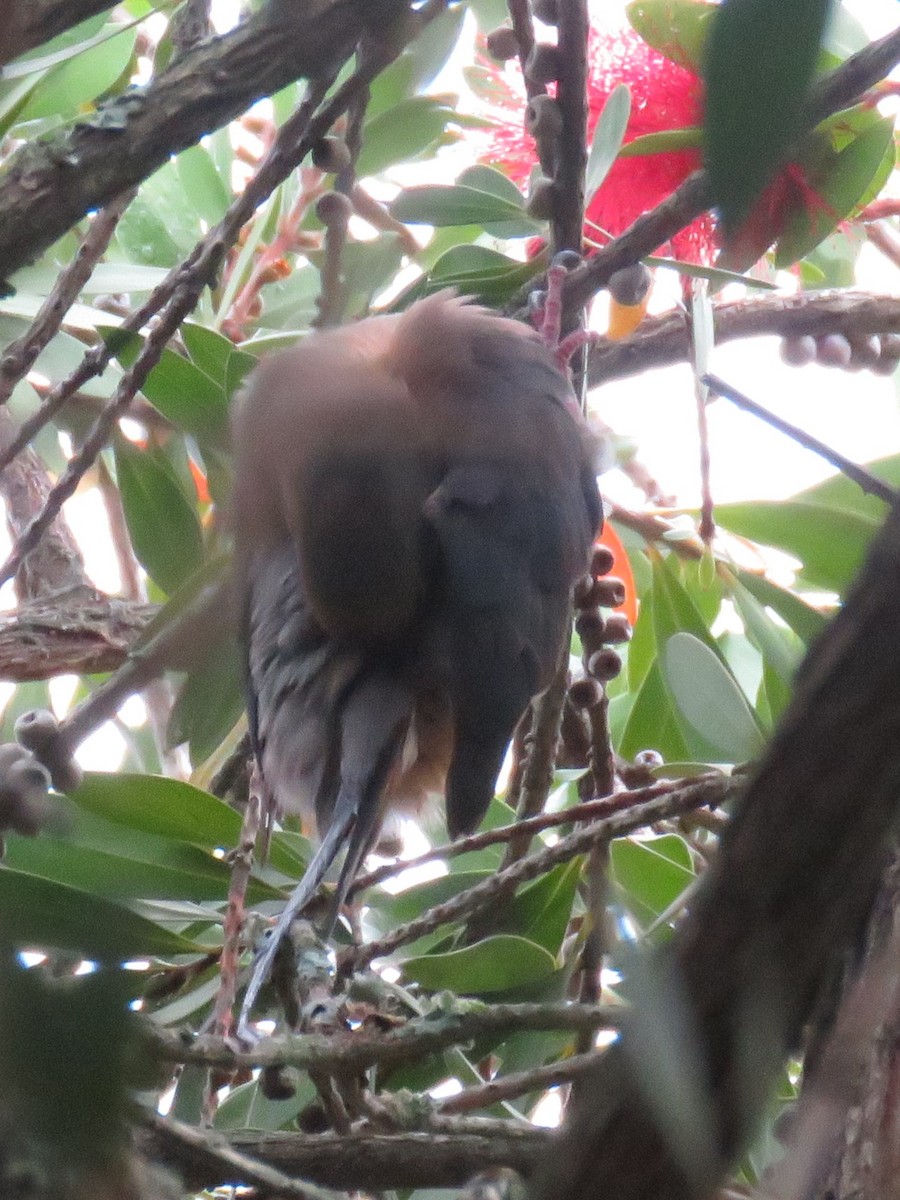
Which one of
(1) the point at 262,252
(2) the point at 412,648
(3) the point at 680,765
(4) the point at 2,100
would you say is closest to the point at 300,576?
(2) the point at 412,648

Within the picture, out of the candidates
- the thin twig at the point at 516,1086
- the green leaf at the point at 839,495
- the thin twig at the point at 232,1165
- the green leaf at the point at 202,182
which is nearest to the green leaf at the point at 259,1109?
the thin twig at the point at 516,1086

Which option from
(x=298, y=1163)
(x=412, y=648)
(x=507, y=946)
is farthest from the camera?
(x=412, y=648)

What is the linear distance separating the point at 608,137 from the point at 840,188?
1.01 ft

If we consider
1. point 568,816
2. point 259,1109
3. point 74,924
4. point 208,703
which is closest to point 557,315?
point 208,703

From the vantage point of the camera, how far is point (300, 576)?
178cm

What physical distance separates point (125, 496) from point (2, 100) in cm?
54

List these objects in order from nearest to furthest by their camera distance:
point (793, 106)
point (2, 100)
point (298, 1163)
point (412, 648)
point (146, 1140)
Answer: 1. point (793, 106)
2. point (146, 1140)
3. point (298, 1163)
4. point (412, 648)
5. point (2, 100)

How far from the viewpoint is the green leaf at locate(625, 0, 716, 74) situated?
1.70 metres

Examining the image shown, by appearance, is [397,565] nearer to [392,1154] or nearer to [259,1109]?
[259,1109]

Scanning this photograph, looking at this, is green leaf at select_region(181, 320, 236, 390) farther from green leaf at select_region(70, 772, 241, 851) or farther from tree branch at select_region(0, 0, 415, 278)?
tree branch at select_region(0, 0, 415, 278)

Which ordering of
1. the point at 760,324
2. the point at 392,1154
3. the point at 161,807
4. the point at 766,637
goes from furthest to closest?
the point at 760,324 → the point at 766,637 → the point at 161,807 → the point at 392,1154

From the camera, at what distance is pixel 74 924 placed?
0.85m

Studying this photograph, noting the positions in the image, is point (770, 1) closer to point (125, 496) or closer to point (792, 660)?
point (792, 660)

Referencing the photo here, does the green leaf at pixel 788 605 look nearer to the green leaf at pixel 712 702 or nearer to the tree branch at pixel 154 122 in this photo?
the green leaf at pixel 712 702
